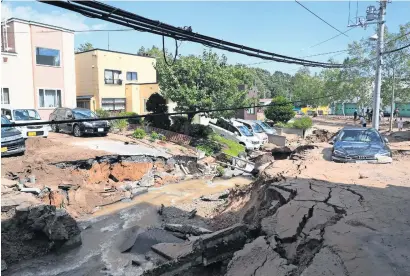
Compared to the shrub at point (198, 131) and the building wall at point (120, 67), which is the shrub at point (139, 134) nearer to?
the shrub at point (198, 131)

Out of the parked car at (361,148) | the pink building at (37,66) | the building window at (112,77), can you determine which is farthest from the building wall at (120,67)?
the parked car at (361,148)

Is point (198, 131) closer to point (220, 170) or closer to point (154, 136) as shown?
point (154, 136)

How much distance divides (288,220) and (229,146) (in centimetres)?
1518

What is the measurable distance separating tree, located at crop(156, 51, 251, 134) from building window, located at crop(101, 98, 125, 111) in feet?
28.3

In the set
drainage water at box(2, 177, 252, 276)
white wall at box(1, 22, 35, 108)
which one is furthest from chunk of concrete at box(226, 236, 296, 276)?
white wall at box(1, 22, 35, 108)

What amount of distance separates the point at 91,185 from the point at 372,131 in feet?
38.0

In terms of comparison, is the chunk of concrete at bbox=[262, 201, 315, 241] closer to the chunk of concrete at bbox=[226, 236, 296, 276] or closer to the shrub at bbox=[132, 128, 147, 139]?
the chunk of concrete at bbox=[226, 236, 296, 276]

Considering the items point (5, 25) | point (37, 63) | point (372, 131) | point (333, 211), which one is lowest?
point (333, 211)

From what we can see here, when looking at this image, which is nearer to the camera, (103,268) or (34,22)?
(103,268)

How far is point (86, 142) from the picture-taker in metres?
17.0

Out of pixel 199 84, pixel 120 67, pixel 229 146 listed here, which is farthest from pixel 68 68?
pixel 229 146

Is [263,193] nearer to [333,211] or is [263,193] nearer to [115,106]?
[333,211]

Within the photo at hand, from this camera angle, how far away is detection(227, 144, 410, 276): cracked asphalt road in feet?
13.6

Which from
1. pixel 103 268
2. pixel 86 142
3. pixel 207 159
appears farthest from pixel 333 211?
pixel 86 142
